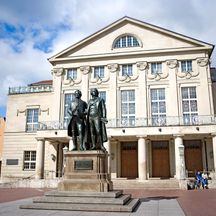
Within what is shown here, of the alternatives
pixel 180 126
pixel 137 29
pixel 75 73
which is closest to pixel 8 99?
pixel 75 73

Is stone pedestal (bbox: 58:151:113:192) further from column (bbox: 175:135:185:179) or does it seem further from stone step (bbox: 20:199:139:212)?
column (bbox: 175:135:185:179)

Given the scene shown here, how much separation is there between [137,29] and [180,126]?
12.3 m

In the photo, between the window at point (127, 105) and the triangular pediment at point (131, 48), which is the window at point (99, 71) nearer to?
the triangular pediment at point (131, 48)

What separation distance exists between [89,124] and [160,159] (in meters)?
17.4

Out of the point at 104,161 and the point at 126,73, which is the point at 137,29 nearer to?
the point at 126,73

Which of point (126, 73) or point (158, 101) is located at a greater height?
point (126, 73)

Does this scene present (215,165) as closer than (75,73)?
Yes

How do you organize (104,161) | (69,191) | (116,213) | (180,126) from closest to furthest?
(116,213)
(69,191)
(104,161)
(180,126)

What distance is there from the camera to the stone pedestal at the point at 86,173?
382 inches

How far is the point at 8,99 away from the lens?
104 ft

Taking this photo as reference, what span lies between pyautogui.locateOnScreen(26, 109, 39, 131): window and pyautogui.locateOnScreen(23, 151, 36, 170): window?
261 centimetres

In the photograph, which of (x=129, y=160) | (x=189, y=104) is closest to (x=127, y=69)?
(x=189, y=104)

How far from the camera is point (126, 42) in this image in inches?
1180

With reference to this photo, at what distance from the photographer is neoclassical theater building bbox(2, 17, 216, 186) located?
25844 millimetres
